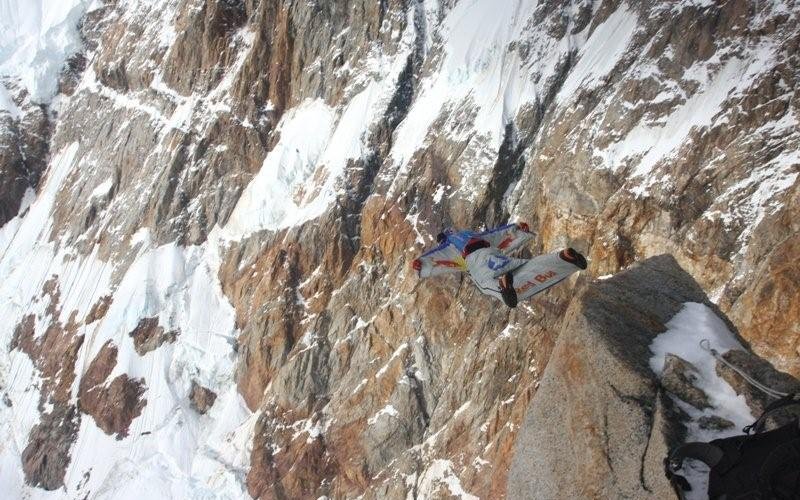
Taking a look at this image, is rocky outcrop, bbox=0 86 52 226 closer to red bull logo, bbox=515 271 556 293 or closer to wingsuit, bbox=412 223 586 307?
wingsuit, bbox=412 223 586 307

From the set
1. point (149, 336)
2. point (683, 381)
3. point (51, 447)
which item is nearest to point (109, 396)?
point (149, 336)

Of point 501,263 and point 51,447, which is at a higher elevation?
point 501,263

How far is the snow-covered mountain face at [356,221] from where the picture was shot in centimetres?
1983

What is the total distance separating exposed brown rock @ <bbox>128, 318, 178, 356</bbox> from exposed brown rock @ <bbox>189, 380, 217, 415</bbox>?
143 inches

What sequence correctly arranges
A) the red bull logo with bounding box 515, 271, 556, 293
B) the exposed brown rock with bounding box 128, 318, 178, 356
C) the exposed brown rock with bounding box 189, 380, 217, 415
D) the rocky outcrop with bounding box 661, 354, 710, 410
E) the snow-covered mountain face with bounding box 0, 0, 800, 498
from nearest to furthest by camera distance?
the rocky outcrop with bounding box 661, 354, 710, 410
the red bull logo with bounding box 515, 271, 556, 293
the snow-covered mountain face with bounding box 0, 0, 800, 498
the exposed brown rock with bounding box 189, 380, 217, 415
the exposed brown rock with bounding box 128, 318, 178, 356

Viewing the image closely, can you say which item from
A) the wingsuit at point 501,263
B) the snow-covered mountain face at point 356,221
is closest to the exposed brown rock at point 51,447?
the snow-covered mountain face at point 356,221

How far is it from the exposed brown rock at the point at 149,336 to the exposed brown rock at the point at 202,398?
11.9ft

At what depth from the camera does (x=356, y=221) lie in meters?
31.5

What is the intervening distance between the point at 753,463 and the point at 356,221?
27.9 metres

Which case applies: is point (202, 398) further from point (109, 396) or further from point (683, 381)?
point (683, 381)

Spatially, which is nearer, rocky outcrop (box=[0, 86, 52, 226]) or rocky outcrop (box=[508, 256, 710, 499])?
rocky outcrop (box=[508, 256, 710, 499])

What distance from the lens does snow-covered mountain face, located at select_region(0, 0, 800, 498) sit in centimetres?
1983

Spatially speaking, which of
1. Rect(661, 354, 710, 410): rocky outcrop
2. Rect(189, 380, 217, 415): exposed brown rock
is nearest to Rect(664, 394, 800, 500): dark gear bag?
Rect(661, 354, 710, 410): rocky outcrop

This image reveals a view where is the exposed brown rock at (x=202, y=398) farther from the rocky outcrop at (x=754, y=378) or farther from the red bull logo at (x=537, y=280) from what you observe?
the rocky outcrop at (x=754, y=378)
